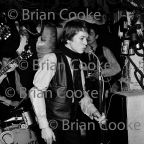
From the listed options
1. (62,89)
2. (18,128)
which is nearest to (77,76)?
(62,89)

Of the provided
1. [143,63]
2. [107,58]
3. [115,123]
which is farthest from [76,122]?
[143,63]

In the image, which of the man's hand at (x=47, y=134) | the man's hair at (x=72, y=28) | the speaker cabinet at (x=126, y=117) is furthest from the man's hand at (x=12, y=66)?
the speaker cabinet at (x=126, y=117)

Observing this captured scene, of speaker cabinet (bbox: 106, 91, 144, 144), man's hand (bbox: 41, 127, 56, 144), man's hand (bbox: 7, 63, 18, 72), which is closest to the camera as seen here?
man's hand (bbox: 41, 127, 56, 144)

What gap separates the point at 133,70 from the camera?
10.7ft

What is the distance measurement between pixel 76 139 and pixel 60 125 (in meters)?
0.25

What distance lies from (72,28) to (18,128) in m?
1.21

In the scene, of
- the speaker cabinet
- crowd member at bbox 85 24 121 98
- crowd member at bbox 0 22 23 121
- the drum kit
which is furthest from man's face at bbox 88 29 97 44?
the drum kit

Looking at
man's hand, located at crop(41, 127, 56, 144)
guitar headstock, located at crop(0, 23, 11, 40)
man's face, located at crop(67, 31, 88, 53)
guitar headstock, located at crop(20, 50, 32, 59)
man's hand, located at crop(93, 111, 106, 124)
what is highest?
guitar headstock, located at crop(0, 23, 11, 40)

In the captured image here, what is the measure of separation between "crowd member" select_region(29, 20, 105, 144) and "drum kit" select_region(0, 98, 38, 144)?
0.53 feet

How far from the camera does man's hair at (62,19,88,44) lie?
9.92 feet

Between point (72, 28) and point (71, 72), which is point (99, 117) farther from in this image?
point (72, 28)

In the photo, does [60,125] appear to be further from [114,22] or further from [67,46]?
[114,22]

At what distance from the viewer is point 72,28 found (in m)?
3.04

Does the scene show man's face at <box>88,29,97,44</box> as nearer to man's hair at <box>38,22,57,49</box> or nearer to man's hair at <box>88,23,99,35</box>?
man's hair at <box>88,23,99,35</box>
